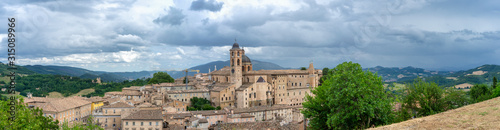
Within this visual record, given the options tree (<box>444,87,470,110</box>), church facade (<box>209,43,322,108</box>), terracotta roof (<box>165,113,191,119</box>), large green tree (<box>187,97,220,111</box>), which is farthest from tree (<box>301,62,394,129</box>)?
church facade (<box>209,43,322,108</box>)

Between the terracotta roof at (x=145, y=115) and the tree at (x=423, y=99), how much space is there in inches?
1490

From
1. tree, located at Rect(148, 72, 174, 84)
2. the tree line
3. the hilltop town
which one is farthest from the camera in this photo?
tree, located at Rect(148, 72, 174, 84)

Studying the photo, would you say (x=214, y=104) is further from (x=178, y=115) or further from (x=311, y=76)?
(x=311, y=76)

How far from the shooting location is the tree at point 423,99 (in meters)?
28.8

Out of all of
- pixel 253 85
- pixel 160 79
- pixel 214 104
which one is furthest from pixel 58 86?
pixel 253 85

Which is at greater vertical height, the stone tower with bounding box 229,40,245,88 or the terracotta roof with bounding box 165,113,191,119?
the stone tower with bounding box 229,40,245,88

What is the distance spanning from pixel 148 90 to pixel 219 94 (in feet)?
65.5

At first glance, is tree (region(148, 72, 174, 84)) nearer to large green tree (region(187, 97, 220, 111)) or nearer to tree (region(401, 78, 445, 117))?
large green tree (region(187, 97, 220, 111))

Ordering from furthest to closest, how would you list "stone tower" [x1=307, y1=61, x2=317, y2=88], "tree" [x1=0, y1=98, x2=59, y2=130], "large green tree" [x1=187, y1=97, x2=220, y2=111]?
"stone tower" [x1=307, y1=61, x2=317, y2=88]
"large green tree" [x1=187, y1=97, x2=220, y2=111]
"tree" [x1=0, y1=98, x2=59, y2=130]

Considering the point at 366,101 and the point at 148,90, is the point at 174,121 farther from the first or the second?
the point at 366,101

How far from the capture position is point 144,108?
61.8 meters

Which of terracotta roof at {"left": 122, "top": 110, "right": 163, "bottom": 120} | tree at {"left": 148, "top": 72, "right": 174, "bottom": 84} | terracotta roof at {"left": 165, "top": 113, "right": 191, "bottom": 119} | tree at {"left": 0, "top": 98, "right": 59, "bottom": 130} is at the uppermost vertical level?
tree at {"left": 148, "top": 72, "right": 174, "bottom": 84}

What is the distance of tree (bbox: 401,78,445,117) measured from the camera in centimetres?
2875

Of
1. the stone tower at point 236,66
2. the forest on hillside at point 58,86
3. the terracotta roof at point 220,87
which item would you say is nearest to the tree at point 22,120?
the terracotta roof at point 220,87
